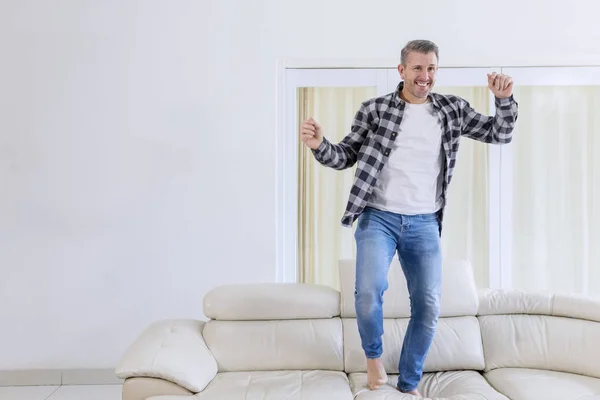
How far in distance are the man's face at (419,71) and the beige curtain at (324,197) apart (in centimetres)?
111

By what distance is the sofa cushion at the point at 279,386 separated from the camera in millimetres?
2139

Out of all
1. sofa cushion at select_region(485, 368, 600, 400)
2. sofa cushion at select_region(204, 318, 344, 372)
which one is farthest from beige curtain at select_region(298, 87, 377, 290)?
sofa cushion at select_region(485, 368, 600, 400)

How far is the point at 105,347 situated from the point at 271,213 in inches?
50.2

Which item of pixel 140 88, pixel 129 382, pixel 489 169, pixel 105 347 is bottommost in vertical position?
pixel 105 347

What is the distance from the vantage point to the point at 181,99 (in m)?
3.27

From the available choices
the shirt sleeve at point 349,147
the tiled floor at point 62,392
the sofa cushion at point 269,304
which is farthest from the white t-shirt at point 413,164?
the tiled floor at point 62,392

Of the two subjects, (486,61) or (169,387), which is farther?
(486,61)

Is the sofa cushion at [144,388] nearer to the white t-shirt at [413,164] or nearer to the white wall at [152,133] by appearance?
the white t-shirt at [413,164]

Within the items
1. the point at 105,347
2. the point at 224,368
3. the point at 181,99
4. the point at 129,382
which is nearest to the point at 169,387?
the point at 129,382

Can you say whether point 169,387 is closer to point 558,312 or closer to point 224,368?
point 224,368

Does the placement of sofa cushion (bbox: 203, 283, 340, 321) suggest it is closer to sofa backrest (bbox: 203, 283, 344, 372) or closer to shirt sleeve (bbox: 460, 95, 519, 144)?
sofa backrest (bbox: 203, 283, 344, 372)

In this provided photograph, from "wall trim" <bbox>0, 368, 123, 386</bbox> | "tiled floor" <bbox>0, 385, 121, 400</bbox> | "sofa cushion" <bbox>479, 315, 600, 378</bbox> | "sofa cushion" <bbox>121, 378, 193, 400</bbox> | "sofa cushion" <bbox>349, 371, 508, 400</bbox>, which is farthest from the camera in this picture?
"wall trim" <bbox>0, 368, 123, 386</bbox>

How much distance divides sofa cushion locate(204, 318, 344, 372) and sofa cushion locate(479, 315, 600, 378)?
732mm

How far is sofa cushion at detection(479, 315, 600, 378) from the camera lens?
2.46 metres
